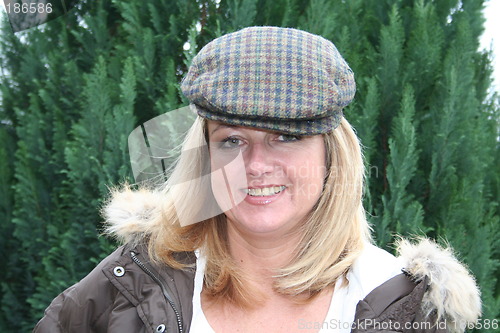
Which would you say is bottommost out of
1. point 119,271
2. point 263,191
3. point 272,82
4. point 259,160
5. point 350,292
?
point 350,292

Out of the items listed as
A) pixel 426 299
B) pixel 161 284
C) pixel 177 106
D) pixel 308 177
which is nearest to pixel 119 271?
pixel 161 284

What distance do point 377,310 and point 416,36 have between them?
159cm

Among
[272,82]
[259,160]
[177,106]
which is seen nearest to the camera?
[272,82]

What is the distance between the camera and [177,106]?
2980 millimetres

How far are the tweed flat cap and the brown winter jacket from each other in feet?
1.84

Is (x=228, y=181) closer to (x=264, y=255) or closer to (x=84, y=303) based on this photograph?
(x=264, y=255)

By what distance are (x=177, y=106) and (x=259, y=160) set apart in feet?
3.79

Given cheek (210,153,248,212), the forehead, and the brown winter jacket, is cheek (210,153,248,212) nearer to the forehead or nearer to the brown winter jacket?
the forehead

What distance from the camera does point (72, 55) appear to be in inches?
137

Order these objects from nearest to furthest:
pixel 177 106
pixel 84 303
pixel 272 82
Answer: pixel 272 82
pixel 84 303
pixel 177 106

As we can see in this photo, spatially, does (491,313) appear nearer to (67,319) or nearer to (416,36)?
(416,36)

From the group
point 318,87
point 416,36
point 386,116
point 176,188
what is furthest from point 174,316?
point 416,36

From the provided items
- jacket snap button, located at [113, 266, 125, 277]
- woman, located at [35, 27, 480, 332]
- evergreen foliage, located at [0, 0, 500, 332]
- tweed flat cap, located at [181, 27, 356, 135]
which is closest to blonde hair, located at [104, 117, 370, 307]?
woman, located at [35, 27, 480, 332]

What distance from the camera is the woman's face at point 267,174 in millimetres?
1938
